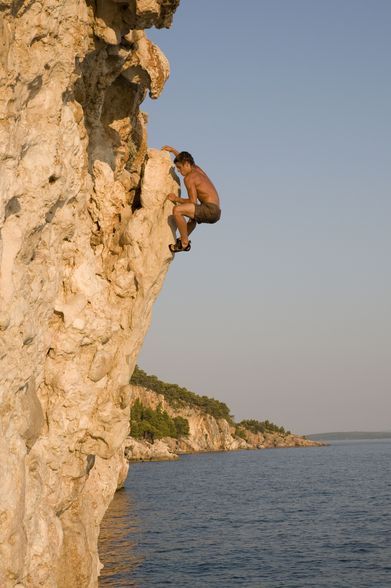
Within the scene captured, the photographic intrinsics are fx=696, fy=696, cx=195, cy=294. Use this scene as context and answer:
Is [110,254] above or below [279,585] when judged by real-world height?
above

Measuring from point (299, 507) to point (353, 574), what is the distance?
2442 cm

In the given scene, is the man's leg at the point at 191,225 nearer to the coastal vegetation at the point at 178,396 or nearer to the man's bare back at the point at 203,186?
the man's bare back at the point at 203,186

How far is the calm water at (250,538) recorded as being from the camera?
85.4ft

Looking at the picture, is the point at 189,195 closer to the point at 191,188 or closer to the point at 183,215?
the point at 191,188

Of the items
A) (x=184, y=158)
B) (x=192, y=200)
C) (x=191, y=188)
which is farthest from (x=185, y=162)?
(x=192, y=200)

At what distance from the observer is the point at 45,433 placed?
12.2 m

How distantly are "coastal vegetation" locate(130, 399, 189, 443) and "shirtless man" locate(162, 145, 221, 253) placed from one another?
11618 cm

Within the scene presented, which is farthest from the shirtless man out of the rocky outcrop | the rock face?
the rocky outcrop

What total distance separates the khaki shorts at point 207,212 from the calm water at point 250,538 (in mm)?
15149

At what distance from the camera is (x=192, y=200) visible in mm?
14875

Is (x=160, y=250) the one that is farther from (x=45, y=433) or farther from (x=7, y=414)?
(x=7, y=414)

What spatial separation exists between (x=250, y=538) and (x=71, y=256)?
26486 mm

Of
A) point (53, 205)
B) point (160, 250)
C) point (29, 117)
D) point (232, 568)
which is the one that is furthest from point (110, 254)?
point (232, 568)

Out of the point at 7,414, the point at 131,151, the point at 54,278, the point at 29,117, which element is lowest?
the point at 7,414
